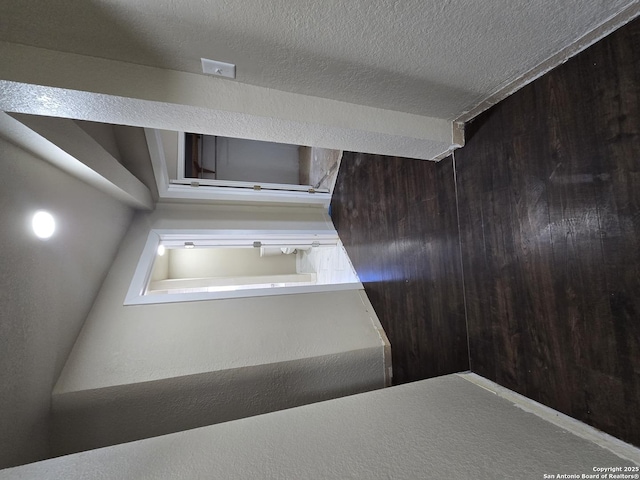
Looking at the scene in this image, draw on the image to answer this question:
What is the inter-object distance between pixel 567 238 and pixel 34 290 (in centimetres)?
210

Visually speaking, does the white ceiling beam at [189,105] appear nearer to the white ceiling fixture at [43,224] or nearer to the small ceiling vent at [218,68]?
the small ceiling vent at [218,68]

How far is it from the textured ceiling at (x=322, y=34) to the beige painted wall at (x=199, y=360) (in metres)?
1.41

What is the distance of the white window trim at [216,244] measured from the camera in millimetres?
1734

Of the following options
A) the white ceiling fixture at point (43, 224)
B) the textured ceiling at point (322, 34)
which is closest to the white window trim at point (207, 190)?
the white ceiling fixture at point (43, 224)

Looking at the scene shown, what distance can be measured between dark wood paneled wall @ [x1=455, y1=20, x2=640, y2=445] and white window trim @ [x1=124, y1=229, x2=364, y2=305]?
1.20m

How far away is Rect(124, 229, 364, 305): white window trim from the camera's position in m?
1.73

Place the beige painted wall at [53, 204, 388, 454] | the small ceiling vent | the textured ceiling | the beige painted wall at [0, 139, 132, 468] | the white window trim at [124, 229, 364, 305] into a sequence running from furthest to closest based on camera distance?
1. the white window trim at [124, 229, 364, 305]
2. the beige painted wall at [53, 204, 388, 454]
3. the beige painted wall at [0, 139, 132, 468]
4. the small ceiling vent
5. the textured ceiling

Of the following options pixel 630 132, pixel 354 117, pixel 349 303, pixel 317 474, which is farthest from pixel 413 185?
pixel 317 474

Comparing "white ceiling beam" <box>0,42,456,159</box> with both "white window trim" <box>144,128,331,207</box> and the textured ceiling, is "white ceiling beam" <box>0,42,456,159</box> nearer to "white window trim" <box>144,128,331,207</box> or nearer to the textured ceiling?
the textured ceiling

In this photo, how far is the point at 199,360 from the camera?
1412 mm

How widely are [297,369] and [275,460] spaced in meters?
0.76

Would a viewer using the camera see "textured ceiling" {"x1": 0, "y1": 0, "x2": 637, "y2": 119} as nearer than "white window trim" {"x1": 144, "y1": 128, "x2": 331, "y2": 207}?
Yes

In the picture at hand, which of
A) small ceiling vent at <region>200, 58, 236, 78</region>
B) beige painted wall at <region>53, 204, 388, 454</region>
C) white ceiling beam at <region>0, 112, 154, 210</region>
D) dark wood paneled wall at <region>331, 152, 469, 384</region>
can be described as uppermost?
small ceiling vent at <region>200, 58, 236, 78</region>

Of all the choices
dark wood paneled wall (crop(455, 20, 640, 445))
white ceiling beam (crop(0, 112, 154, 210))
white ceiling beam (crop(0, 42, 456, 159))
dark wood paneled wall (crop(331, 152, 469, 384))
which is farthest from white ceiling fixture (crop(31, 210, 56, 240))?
dark wood paneled wall (crop(455, 20, 640, 445))
